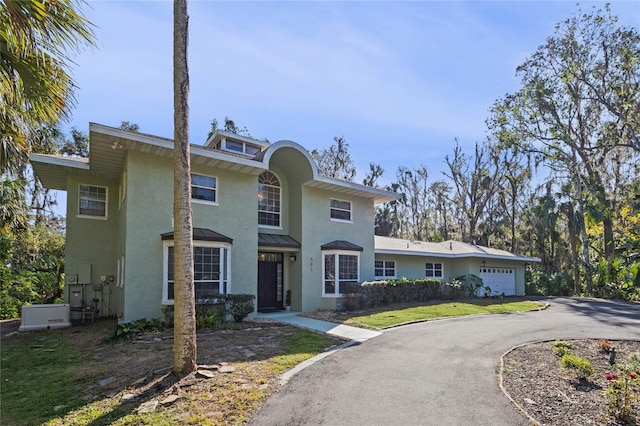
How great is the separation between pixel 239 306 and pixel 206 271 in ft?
5.31

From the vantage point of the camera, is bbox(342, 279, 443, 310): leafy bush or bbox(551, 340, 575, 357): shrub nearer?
Answer: bbox(551, 340, 575, 357): shrub

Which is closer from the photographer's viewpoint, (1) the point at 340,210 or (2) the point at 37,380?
(2) the point at 37,380

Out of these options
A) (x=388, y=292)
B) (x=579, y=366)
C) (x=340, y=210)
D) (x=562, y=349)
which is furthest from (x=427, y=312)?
(x=579, y=366)

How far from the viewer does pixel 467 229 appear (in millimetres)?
40875

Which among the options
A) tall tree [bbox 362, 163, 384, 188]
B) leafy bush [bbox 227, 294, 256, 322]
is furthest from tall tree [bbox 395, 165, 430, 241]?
leafy bush [bbox 227, 294, 256, 322]

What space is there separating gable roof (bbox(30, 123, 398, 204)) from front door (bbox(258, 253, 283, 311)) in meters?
3.56

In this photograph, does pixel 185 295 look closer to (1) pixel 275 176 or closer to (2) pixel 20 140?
(2) pixel 20 140

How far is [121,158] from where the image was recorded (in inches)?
492

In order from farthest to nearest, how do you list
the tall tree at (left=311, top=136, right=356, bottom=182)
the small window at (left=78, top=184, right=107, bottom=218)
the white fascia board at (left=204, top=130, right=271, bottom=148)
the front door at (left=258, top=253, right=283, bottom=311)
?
the tall tree at (left=311, top=136, right=356, bottom=182), the white fascia board at (left=204, top=130, right=271, bottom=148), the front door at (left=258, top=253, right=283, bottom=311), the small window at (left=78, top=184, right=107, bottom=218)

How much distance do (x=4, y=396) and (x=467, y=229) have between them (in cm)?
4067

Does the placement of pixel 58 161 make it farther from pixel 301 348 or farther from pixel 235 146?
pixel 301 348

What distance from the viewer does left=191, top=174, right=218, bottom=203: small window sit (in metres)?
13.0

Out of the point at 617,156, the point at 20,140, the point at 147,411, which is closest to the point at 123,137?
the point at 20,140

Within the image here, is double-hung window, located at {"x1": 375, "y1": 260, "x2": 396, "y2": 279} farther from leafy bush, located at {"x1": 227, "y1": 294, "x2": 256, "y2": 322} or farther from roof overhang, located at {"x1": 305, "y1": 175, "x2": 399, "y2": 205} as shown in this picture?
leafy bush, located at {"x1": 227, "y1": 294, "x2": 256, "y2": 322}
